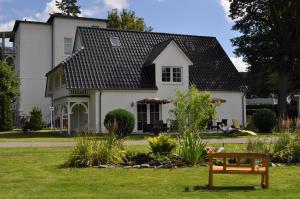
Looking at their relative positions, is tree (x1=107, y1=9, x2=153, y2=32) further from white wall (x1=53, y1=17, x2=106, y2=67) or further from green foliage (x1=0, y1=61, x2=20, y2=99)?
green foliage (x1=0, y1=61, x2=20, y2=99)

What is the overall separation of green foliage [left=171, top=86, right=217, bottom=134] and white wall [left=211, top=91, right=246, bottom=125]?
24.6 meters

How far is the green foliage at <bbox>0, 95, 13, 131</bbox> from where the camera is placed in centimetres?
4544

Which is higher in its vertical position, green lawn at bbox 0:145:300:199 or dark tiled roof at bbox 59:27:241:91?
dark tiled roof at bbox 59:27:241:91

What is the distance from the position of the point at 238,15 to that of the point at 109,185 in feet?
123

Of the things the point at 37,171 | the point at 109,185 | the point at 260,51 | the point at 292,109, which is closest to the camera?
the point at 109,185

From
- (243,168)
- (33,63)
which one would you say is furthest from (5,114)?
(243,168)

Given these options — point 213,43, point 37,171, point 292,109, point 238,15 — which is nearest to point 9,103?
point 213,43

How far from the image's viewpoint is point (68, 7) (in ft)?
259

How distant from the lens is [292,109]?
183 ft

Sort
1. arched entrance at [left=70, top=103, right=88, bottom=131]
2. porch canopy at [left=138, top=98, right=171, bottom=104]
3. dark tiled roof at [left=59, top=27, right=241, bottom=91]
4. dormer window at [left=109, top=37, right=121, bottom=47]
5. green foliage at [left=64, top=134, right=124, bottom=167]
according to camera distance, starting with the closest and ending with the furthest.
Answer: green foliage at [left=64, top=134, right=124, bottom=167] < dark tiled roof at [left=59, top=27, right=241, bottom=91] < porch canopy at [left=138, top=98, right=171, bottom=104] < arched entrance at [left=70, top=103, right=88, bottom=131] < dormer window at [left=109, top=37, right=121, bottom=47]

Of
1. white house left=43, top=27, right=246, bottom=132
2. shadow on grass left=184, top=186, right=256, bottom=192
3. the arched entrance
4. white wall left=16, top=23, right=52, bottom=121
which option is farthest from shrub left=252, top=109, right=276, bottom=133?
white wall left=16, top=23, right=52, bottom=121

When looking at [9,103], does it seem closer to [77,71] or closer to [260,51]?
[77,71]

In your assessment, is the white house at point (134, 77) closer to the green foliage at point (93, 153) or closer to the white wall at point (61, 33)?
the white wall at point (61, 33)

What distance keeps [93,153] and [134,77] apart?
24222mm
